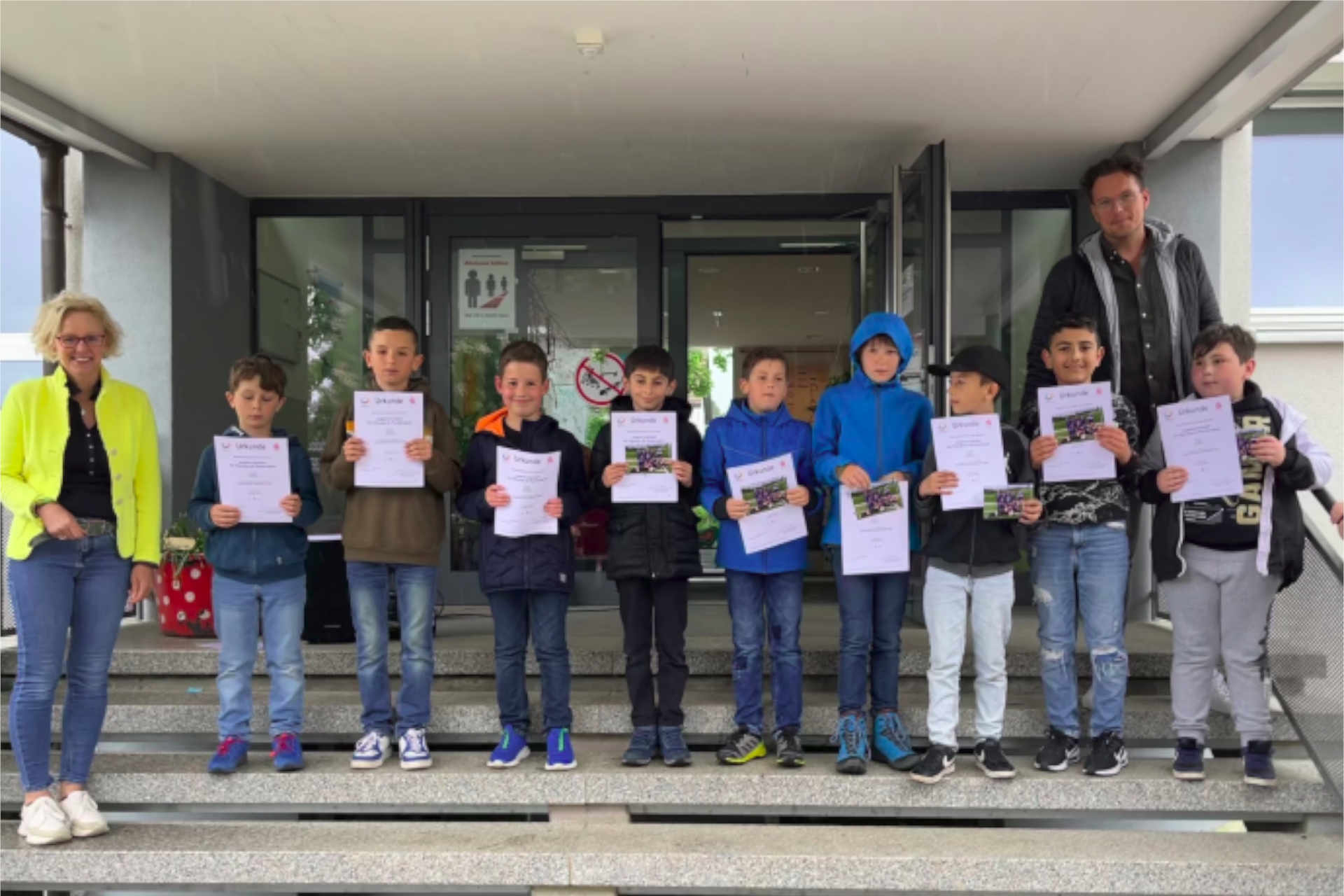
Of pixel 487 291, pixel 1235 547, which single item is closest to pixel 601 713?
pixel 1235 547

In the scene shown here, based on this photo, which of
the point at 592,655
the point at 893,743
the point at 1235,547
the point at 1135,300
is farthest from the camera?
the point at 592,655

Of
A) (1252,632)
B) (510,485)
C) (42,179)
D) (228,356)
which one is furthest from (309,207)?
(1252,632)

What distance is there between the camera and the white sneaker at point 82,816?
402 cm

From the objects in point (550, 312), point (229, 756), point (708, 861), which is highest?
point (550, 312)

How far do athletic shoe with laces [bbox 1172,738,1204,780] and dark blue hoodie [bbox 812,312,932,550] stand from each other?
4.14ft

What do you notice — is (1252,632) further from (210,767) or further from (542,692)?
(210,767)

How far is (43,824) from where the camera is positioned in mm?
3930

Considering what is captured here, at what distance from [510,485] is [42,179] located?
3.97 meters

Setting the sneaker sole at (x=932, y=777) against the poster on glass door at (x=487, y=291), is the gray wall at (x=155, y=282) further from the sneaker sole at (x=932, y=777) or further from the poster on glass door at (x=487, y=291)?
the sneaker sole at (x=932, y=777)

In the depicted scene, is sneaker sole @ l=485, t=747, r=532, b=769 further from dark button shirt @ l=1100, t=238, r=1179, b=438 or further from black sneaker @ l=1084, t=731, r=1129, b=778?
dark button shirt @ l=1100, t=238, r=1179, b=438

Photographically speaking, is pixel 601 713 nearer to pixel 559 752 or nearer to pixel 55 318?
pixel 559 752

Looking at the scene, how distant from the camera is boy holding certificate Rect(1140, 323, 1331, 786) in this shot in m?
3.94

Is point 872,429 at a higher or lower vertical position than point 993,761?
higher

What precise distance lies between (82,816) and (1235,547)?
14.3ft
